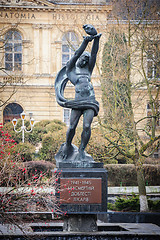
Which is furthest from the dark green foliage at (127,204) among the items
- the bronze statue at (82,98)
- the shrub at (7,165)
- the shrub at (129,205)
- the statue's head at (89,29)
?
the statue's head at (89,29)

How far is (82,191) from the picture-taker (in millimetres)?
8531

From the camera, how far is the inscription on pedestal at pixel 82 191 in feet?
27.9

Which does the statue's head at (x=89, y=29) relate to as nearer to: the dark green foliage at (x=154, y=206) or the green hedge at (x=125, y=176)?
the dark green foliage at (x=154, y=206)

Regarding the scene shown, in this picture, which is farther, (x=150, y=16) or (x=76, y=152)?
(x=150, y=16)

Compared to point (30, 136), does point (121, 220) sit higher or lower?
lower

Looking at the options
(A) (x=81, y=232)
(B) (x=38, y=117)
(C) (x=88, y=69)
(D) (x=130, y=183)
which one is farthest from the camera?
(B) (x=38, y=117)

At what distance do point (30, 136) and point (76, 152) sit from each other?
1778cm

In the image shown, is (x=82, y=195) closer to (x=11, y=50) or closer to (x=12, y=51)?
(x=12, y=51)

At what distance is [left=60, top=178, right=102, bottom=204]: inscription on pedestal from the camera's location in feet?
27.9

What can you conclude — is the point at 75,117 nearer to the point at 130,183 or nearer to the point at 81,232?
the point at 81,232

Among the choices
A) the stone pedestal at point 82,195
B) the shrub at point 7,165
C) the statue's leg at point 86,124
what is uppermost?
the statue's leg at point 86,124

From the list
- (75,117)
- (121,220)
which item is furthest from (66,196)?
(121,220)

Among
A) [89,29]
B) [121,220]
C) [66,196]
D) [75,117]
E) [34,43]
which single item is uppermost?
[34,43]

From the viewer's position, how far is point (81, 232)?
25.8 ft
